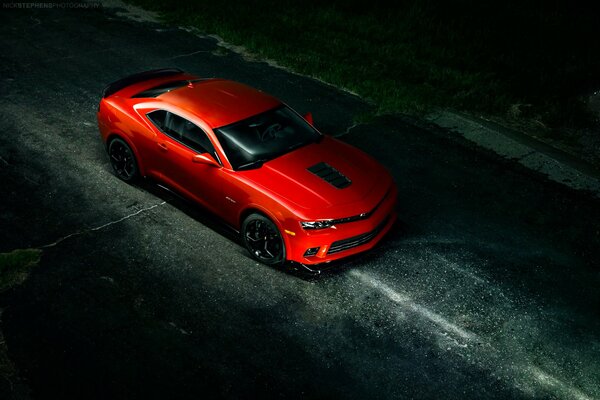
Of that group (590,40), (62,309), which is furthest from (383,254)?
(590,40)

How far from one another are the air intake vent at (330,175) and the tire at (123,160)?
273cm

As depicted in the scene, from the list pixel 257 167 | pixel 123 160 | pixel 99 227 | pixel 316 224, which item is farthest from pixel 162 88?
pixel 316 224

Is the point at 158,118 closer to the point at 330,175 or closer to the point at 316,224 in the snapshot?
the point at 330,175

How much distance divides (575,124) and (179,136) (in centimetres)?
758

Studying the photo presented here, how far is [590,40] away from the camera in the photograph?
13852 millimetres

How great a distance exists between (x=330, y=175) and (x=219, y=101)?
1.83 meters

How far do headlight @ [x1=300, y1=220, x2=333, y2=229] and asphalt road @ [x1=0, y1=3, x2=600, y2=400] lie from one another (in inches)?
30.4

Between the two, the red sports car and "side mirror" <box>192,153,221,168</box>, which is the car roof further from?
"side mirror" <box>192,153,221,168</box>

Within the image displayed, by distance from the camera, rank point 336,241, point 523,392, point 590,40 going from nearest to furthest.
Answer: point 523,392 < point 336,241 < point 590,40

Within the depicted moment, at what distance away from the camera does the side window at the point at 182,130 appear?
7340mm

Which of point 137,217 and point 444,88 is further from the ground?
point 444,88

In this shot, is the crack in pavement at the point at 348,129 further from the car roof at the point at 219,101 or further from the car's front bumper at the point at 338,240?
the car's front bumper at the point at 338,240

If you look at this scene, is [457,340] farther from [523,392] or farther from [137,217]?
[137,217]

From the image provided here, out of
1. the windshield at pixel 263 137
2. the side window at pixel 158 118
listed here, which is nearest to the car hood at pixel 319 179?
the windshield at pixel 263 137
